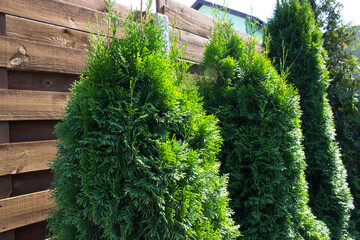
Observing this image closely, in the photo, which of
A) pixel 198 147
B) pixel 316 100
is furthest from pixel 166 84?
pixel 316 100

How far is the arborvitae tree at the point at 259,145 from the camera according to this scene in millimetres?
2766

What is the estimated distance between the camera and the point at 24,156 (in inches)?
Result: 94.0

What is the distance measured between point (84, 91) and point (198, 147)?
38.8 inches

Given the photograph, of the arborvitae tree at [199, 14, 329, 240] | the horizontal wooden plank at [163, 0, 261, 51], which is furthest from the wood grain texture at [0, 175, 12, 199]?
the horizontal wooden plank at [163, 0, 261, 51]

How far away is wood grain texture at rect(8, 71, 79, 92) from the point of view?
7.86 ft

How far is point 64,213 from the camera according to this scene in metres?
1.97

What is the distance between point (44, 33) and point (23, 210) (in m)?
1.70

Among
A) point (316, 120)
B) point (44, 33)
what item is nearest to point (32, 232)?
point (44, 33)

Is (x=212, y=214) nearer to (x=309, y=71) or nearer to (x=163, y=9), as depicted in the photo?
(x=163, y=9)

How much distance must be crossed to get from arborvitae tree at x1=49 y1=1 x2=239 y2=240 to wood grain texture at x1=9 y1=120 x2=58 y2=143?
2.43ft

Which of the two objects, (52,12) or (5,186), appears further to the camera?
(52,12)

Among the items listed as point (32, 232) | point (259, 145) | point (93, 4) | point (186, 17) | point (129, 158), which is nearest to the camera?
point (129, 158)

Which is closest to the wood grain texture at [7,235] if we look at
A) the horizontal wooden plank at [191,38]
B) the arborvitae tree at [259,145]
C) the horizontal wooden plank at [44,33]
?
the horizontal wooden plank at [44,33]

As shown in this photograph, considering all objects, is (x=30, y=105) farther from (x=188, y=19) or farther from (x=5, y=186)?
(x=188, y=19)
